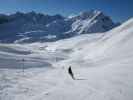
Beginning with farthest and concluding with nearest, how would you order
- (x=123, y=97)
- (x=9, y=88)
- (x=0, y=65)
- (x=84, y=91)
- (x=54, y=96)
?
(x=0, y=65), (x=9, y=88), (x=84, y=91), (x=54, y=96), (x=123, y=97)

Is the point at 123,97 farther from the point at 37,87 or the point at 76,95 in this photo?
the point at 37,87

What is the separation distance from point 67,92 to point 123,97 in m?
4.72

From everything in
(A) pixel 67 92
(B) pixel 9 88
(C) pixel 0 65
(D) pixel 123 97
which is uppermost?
(C) pixel 0 65

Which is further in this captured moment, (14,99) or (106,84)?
(106,84)

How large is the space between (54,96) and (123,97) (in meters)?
5.31

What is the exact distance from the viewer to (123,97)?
52.4 ft

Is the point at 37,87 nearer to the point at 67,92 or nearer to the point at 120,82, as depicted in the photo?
the point at 67,92

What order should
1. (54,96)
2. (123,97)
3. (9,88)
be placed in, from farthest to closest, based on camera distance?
(9,88) < (54,96) < (123,97)

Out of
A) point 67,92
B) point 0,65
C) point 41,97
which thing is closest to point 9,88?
point 41,97

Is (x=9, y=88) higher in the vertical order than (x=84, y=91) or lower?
higher

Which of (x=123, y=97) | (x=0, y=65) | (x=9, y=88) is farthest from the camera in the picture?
(x=0, y=65)

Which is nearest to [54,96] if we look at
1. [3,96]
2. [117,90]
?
[3,96]

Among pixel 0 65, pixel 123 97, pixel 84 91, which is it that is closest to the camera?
pixel 123 97

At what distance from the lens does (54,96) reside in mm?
17203
